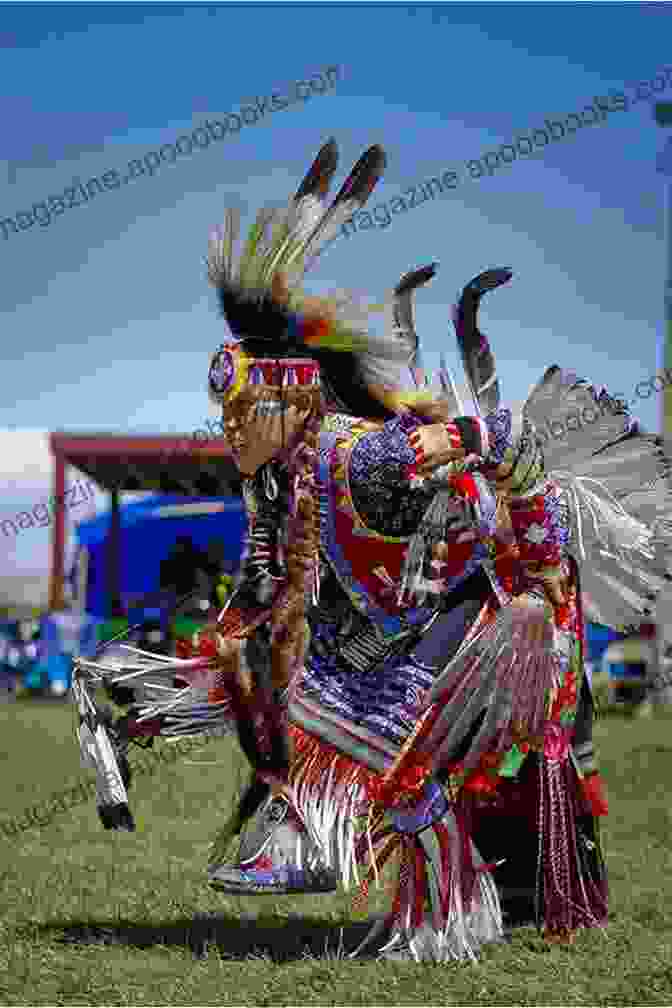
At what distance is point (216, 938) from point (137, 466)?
12.8m

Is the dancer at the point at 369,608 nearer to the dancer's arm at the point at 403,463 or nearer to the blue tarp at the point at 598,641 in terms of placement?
the dancer's arm at the point at 403,463

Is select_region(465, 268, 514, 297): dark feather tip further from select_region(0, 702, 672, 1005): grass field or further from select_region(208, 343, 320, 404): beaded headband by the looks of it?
select_region(0, 702, 672, 1005): grass field

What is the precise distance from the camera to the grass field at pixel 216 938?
13.0ft

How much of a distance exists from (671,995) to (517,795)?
83cm

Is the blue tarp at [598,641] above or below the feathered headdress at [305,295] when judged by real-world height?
below

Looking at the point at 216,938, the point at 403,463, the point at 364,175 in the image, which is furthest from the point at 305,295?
the point at 216,938

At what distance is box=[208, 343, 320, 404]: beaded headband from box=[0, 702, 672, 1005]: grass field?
1.35m

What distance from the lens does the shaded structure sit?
16750 mm

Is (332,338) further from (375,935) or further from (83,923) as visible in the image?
(83,923)

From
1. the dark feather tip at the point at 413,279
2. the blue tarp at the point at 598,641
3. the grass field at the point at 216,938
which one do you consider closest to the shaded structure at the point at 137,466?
the blue tarp at the point at 598,641

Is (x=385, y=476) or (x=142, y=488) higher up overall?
(x=142, y=488)

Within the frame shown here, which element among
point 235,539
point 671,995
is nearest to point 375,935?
point 671,995

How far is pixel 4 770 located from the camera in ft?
29.6

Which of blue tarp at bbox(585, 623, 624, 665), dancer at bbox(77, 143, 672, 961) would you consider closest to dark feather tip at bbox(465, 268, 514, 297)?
dancer at bbox(77, 143, 672, 961)
